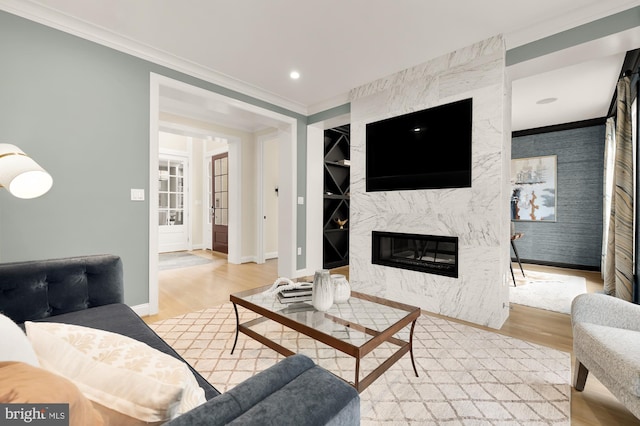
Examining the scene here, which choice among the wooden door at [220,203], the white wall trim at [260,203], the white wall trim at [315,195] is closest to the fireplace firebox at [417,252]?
the white wall trim at [315,195]

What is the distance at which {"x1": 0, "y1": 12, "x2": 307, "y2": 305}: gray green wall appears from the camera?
7.00 feet

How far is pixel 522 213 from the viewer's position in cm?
522

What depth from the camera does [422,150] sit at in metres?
3.01

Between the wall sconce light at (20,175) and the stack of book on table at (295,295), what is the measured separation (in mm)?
1371

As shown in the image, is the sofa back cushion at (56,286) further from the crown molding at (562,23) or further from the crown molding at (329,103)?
the crown molding at (562,23)

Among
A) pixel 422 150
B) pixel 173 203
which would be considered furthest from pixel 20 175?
pixel 173 203

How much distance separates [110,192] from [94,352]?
239 cm

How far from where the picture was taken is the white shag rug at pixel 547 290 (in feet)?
10.2

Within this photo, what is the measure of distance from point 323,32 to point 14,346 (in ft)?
9.02

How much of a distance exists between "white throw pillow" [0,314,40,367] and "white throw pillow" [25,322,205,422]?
0.18 ft

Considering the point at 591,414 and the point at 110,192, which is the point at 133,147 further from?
the point at 591,414

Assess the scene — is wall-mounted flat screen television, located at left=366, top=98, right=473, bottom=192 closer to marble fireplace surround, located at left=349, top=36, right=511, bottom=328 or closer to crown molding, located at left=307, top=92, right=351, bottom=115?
marble fireplace surround, located at left=349, top=36, right=511, bottom=328

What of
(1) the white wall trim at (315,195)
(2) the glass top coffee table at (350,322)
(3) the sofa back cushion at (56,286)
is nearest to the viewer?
(2) the glass top coffee table at (350,322)

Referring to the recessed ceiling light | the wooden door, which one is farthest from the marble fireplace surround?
the wooden door
